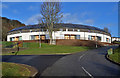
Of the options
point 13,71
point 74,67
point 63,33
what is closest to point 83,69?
point 74,67

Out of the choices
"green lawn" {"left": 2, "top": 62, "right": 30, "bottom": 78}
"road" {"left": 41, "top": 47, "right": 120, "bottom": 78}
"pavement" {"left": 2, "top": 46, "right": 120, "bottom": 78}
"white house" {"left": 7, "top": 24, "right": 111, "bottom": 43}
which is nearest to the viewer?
"green lawn" {"left": 2, "top": 62, "right": 30, "bottom": 78}

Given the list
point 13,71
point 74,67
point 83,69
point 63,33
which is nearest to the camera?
point 13,71

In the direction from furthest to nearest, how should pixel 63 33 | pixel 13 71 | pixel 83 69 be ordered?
1. pixel 63 33
2. pixel 83 69
3. pixel 13 71

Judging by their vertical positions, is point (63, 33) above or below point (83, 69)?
above

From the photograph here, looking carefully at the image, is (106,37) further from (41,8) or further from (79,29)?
(41,8)

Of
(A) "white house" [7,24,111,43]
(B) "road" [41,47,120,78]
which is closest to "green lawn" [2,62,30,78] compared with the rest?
(B) "road" [41,47,120,78]

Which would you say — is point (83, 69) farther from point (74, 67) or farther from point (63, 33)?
point (63, 33)

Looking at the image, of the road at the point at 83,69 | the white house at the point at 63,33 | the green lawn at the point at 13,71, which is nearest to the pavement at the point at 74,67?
the road at the point at 83,69

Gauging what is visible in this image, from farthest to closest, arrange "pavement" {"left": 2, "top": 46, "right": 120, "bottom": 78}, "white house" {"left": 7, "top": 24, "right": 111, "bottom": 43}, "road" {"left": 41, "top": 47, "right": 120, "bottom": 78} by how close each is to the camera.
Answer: "white house" {"left": 7, "top": 24, "right": 111, "bottom": 43}, "pavement" {"left": 2, "top": 46, "right": 120, "bottom": 78}, "road" {"left": 41, "top": 47, "right": 120, "bottom": 78}

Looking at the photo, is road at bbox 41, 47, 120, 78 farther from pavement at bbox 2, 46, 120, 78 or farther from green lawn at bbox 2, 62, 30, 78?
green lawn at bbox 2, 62, 30, 78

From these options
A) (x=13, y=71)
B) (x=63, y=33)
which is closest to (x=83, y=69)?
(x=13, y=71)

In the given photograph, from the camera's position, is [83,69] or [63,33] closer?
[83,69]

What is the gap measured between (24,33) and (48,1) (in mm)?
28877

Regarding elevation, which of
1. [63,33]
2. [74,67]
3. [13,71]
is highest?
[63,33]
